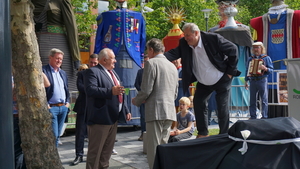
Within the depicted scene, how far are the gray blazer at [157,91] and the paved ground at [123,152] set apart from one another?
47.3 inches

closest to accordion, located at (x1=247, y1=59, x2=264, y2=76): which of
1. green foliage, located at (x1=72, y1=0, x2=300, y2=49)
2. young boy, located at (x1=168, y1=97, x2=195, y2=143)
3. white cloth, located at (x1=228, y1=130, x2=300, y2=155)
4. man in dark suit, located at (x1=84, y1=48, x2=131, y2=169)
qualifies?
young boy, located at (x1=168, y1=97, x2=195, y2=143)

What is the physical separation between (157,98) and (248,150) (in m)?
2.94

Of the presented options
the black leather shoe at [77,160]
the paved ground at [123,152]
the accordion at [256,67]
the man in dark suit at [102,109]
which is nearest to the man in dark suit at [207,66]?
the man in dark suit at [102,109]

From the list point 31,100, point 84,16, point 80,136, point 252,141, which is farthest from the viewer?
point 84,16

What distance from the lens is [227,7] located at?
1190cm

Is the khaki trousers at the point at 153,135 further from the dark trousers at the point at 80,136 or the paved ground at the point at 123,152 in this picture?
the dark trousers at the point at 80,136

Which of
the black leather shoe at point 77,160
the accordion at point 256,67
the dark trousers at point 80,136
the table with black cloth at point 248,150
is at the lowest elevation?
the black leather shoe at point 77,160

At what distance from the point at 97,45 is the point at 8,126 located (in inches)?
305

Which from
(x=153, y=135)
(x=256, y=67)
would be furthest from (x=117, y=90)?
(x=256, y=67)

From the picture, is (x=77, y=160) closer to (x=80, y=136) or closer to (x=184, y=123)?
(x=80, y=136)

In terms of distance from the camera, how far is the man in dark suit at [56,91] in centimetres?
660

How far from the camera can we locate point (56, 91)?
670cm

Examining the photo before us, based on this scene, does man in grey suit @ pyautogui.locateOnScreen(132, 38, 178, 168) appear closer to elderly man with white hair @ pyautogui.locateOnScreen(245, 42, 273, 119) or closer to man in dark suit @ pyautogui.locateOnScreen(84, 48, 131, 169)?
man in dark suit @ pyautogui.locateOnScreen(84, 48, 131, 169)

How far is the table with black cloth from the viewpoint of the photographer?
2492 mm
